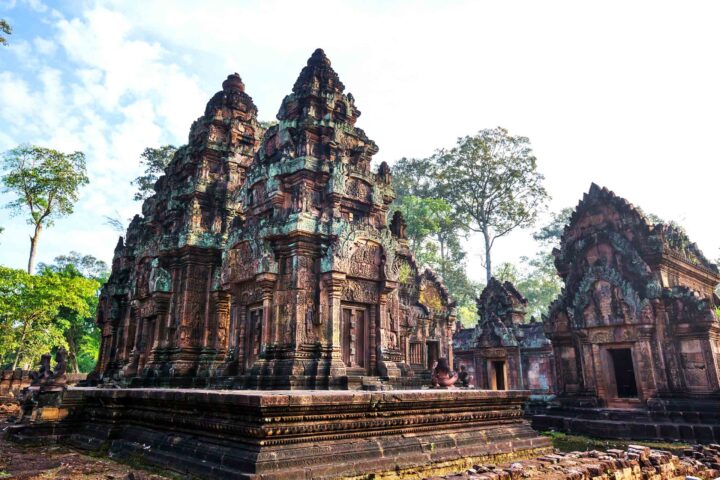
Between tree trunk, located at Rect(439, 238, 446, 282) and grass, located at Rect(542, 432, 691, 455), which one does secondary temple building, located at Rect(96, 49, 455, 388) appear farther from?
tree trunk, located at Rect(439, 238, 446, 282)

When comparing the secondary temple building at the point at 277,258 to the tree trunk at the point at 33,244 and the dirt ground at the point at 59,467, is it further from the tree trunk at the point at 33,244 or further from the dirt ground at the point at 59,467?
the tree trunk at the point at 33,244

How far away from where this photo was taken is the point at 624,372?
1233 centimetres

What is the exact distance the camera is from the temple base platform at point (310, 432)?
484 cm

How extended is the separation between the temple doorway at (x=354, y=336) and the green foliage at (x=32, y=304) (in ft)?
56.3

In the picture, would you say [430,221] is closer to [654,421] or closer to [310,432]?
[654,421]

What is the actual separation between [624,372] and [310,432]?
10.5 metres

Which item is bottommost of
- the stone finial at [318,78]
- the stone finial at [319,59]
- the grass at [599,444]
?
the grass at [599,444]

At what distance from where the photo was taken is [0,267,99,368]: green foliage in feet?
65.4

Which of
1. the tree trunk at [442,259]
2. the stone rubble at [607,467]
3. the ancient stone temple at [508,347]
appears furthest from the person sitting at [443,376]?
the tree trunk at [442,259]

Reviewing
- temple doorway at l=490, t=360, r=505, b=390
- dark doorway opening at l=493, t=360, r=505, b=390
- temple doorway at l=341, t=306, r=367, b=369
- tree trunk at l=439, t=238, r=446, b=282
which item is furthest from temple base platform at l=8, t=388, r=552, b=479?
tree trunk at l=439, t=238, r=446, b=282

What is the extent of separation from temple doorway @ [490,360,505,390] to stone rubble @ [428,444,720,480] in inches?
436

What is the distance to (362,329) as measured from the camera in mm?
9211

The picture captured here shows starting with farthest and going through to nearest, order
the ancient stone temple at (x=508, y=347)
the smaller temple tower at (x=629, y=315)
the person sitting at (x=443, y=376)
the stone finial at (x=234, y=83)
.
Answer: the ancient stone temple at (x=508, y=347) → the stone finial at (x=234, y=83) → the smaller temple tower at (x=629, y=315) → the person sitting at (x=443, y=376)

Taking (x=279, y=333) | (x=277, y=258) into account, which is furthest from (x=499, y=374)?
(x=277, y=258)
